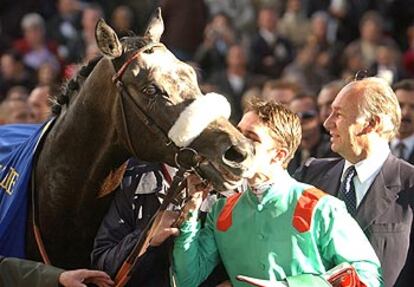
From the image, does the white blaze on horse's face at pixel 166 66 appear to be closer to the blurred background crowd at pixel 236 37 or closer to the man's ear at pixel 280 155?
the man's ear at pixel 280 155

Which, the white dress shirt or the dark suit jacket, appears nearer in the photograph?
the dark suit jacket

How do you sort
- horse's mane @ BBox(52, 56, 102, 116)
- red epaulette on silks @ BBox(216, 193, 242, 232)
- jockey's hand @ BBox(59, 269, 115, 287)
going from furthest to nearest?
horse's mane @ BBox(52, 56, 102, 116), jockey's hand @ BBox(59, 269, 115, 287), red epaulette on silks @ BBox(216, 193, 242, 232)

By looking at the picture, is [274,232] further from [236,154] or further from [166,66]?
[166,66]

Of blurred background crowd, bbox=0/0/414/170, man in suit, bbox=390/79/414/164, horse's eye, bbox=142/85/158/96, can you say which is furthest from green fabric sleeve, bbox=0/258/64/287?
blurred background crowd, bbox=0/0/414/170

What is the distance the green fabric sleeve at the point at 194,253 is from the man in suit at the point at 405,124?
3.64m

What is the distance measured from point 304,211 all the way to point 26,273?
52.9 inches

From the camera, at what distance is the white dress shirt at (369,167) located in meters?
5.63

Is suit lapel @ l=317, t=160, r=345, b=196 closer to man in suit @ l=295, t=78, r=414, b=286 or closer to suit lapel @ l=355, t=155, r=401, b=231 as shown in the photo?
man in suit @ l=295, t=78, r=414, b=286

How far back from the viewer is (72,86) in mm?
5867

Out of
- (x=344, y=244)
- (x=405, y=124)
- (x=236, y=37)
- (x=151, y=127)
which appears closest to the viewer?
(x=344, y=244)

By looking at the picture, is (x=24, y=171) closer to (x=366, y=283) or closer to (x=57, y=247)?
(x=57, y=247)

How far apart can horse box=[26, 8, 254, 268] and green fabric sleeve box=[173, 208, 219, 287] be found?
0.27 meters

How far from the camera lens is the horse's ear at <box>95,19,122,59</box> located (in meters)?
5.34

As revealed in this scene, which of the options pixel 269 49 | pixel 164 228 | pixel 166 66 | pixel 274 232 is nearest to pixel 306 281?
pixel 274 232
